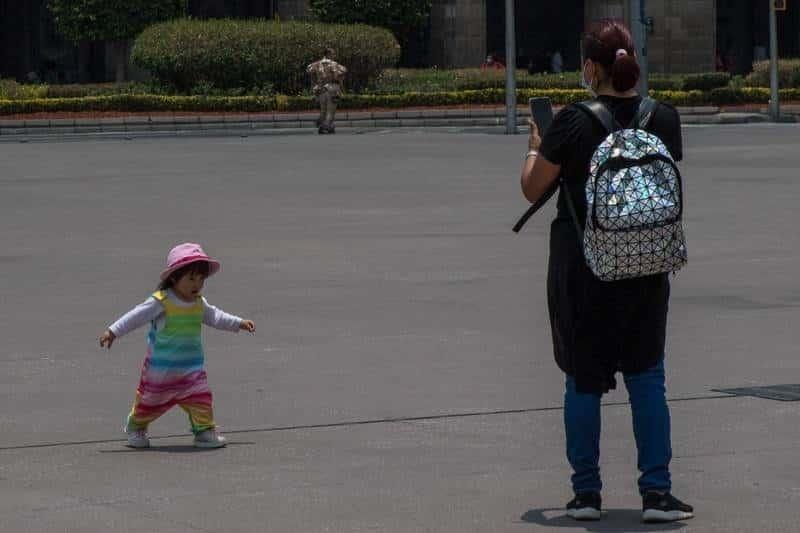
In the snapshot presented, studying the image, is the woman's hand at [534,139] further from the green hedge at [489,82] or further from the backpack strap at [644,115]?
the green hedge at [489,82]

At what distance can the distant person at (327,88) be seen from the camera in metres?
39.3

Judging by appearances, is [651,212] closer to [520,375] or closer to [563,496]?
[563,496]

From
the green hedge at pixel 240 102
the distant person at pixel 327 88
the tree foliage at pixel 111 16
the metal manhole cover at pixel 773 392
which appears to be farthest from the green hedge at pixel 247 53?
the metal manhole cover at pixel 773 392

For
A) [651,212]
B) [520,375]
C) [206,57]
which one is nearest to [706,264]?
[520,375]

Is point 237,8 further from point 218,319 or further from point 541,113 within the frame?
point 541,113

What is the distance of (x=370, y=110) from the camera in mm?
44719

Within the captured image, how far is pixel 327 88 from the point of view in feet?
130

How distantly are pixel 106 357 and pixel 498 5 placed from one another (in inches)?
2144

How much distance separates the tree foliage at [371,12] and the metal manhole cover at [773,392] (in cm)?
4343

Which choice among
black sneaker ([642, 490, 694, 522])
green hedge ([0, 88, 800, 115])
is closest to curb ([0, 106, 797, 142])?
green hedge ([0, 88, 800, 115])

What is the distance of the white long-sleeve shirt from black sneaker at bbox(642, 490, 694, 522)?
7.09 ft

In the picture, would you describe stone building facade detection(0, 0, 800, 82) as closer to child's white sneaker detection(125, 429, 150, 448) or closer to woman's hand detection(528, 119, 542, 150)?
child's white sneaker detection(125, 429, 150, 448)

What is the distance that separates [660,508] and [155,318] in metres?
2.50

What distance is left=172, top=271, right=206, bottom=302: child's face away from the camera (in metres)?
8.11
